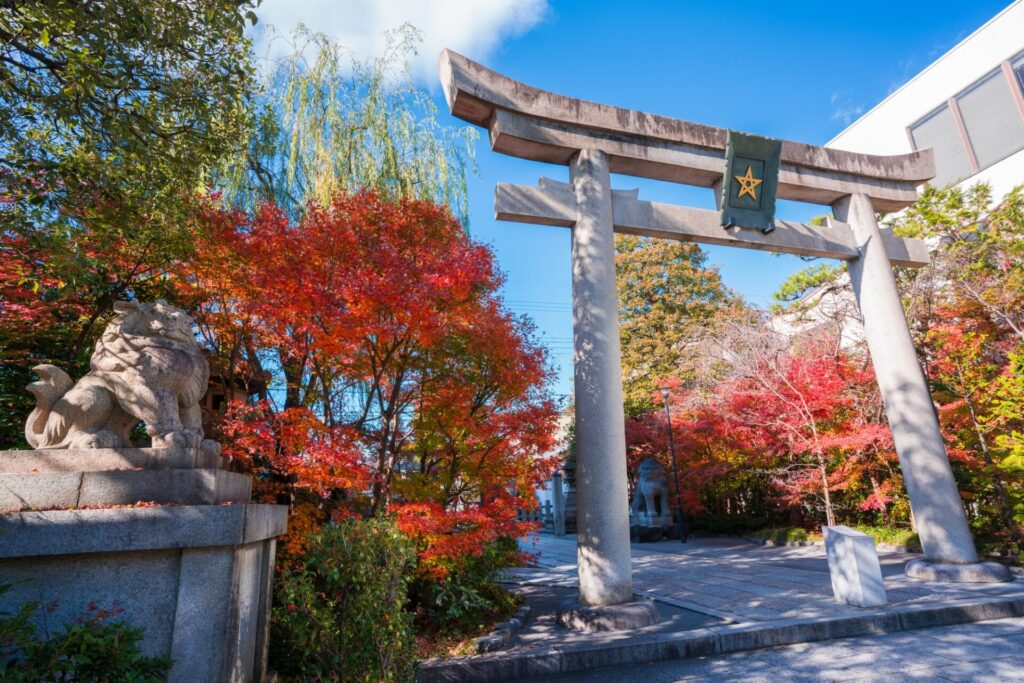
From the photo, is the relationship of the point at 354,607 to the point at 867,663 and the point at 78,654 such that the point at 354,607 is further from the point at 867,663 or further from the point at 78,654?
the point at 867,663

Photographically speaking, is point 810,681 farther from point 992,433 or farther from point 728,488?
point 728,488

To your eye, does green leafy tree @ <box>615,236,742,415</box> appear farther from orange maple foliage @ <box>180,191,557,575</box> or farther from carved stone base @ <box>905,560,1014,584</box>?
orange maple foliage @ <box>180,191,557,575</box>

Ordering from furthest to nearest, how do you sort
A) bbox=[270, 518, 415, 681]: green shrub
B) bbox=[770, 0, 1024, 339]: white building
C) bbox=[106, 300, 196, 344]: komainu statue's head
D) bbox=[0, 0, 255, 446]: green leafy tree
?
bbox=[770, 0, 1024, 339]: white building, bbox=[0, 0, 255, 446]: green leafy tree, bbox=[106, 300, 196, 344]: komainu statue's head, bbox=[270, 518, 415, 681]: green shrub

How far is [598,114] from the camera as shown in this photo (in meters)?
7.58

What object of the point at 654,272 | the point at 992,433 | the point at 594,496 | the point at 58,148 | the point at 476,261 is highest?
the point at 654,272

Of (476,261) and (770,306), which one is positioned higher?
(770,306)

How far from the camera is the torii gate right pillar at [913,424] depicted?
7.73 meters

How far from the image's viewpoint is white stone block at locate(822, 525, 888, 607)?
612 centimetres

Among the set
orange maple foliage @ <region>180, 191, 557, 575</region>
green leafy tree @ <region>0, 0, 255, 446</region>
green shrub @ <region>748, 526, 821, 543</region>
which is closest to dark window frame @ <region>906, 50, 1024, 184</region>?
green shrub @ <region>748, 526, 821, 543</region>

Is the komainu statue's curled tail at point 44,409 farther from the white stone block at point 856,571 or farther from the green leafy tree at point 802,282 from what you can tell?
the green leafy tree at point 802,282

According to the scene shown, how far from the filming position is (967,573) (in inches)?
293

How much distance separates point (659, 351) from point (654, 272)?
424 centimetres

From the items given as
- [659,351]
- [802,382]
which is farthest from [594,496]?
[659,351]

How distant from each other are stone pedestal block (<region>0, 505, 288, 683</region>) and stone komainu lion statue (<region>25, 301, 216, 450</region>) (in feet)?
2.34
